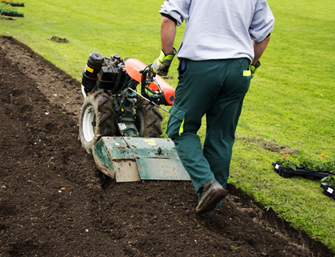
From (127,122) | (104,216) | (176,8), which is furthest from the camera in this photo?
(127,122)

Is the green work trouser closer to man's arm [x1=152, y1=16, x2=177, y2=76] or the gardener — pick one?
the gardener

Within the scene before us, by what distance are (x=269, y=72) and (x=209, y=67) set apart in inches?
329

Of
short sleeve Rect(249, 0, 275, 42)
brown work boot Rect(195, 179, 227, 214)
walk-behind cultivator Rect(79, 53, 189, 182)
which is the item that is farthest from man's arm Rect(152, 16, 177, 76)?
brown work boot Rect(195, 179, 227, 214)

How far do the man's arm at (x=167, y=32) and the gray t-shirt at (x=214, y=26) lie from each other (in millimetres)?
57

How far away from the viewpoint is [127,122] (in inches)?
168

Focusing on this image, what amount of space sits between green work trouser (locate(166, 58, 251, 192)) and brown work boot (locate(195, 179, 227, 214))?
6cm

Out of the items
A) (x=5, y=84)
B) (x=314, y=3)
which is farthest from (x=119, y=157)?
(x=314, y=3)

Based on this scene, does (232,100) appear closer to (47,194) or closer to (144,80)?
(144,80)

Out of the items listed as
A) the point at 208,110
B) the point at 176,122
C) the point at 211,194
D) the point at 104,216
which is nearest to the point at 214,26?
the point at 208,110

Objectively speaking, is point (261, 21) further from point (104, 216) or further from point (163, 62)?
point (104, 216)

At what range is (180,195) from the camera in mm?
3385

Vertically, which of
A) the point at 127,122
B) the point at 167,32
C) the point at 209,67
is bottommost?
the point at 127,122

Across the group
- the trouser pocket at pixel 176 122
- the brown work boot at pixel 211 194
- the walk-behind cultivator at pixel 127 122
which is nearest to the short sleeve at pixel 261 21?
the trouser pocket at pixel 176 122

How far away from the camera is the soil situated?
2.60 meters
